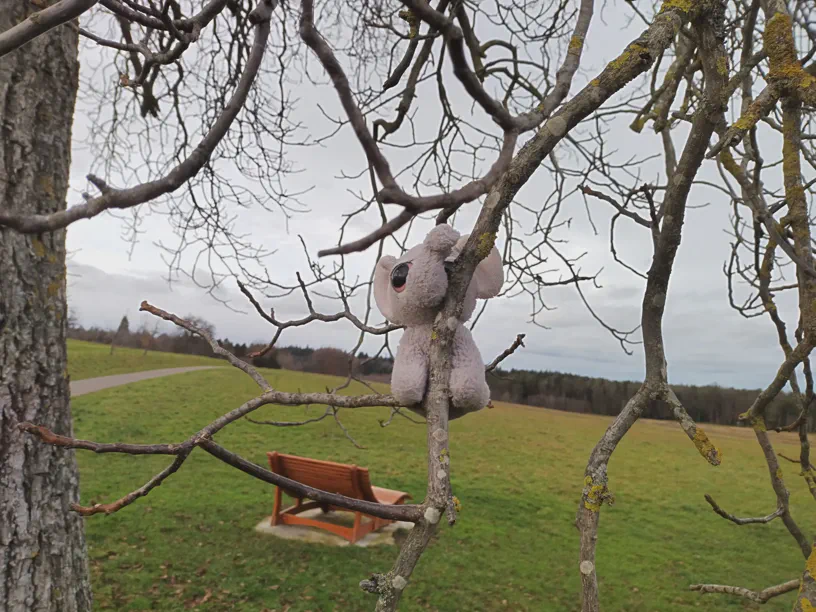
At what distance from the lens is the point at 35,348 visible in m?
2.14

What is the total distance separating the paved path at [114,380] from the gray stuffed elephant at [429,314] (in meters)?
10.7

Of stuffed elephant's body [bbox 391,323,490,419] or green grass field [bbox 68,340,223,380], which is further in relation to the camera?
green grass field [bbox 68,340,223,380]

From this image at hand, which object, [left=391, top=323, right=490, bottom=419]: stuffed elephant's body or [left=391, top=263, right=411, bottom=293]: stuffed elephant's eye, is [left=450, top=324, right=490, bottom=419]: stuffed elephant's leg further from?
[left=391, top=263, right=411, bottom=293]: stuffed elephant's eye

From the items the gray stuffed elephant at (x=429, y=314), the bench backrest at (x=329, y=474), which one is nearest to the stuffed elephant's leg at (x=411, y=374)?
the gray stuffed elephant at (x=429, y=314)

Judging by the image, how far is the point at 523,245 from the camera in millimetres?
2418

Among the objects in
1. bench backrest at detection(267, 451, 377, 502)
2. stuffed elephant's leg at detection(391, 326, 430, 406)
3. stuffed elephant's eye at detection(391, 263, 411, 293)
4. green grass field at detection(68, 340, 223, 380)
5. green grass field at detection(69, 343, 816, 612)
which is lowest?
green grass field at detection(69, 343, 816, 612)

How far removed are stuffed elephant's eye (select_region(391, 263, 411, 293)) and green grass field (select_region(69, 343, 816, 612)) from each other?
2.70 metres

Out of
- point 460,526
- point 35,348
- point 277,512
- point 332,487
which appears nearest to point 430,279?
point 35,348

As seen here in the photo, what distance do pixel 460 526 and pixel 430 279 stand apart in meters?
4.87

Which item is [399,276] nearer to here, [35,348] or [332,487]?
[35,348]

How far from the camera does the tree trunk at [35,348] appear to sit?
2.04 m

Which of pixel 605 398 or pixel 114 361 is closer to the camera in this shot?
pixel 605 398

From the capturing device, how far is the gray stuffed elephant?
0.85 m

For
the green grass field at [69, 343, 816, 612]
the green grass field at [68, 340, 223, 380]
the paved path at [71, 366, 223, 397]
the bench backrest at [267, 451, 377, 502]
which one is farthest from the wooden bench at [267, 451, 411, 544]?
the green grass field at [68, 340, 223, 380]
